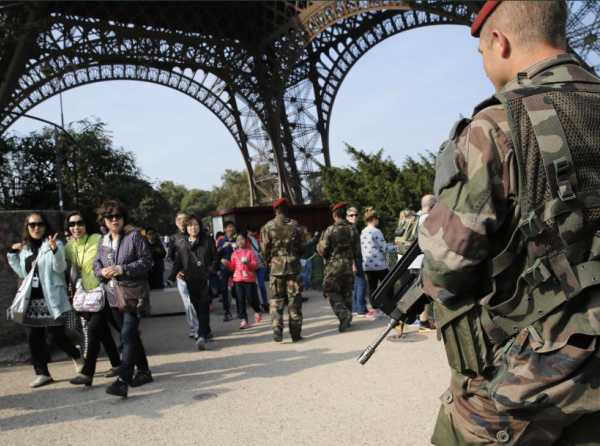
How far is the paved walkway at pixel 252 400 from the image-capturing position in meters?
3.51

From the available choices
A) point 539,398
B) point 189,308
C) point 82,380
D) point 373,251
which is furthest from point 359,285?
point 539,398

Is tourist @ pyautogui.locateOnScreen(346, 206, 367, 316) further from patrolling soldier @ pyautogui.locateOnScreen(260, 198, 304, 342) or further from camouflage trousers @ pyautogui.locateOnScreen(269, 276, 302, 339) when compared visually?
camouflage trousers @ pyautogui.locateOnScreen(269, 276, 302, 339)

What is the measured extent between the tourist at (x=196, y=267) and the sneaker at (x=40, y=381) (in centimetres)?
186

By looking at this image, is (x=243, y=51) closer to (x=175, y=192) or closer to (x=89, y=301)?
(x=89, y=301)

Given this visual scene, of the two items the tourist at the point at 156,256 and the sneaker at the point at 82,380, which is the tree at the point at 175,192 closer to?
the tourist at the point at 156,256

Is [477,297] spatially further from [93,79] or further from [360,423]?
[93,79]

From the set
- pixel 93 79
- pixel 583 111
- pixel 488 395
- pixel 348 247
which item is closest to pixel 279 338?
pixel 348 247

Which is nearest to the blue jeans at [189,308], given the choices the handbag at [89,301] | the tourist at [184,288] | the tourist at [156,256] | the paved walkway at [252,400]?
the tourist at [184,288]

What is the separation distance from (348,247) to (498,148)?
5.82 meters

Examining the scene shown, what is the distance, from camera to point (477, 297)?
5.10 ft

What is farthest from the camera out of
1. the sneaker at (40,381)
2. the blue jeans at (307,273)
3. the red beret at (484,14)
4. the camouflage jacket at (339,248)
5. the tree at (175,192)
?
the tree at (175,192)

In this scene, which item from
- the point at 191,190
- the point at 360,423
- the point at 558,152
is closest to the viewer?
the point at 558,152

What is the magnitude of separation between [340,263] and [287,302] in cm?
103

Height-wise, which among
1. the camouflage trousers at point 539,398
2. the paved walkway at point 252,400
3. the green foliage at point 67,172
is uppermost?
the green foliage at point 67,172
